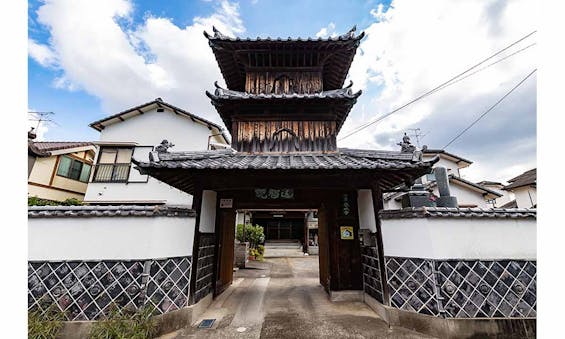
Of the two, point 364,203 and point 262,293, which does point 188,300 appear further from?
point 364,203

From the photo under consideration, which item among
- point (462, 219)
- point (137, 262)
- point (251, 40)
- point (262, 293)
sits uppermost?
point (251, 40)

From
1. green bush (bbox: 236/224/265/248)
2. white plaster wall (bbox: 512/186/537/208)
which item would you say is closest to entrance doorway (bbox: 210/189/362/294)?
green bush (bbox: 236/224/265/248)

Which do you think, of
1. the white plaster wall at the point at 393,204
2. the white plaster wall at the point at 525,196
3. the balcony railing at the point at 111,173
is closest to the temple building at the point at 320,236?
the white plaster wall at the point at 393,204

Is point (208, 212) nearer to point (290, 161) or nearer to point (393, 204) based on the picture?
point (290, 161)

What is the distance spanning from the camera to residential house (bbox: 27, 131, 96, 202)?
13523 millimetres

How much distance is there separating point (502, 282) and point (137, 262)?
23.8ft

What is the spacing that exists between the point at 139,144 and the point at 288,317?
14952 millimetres

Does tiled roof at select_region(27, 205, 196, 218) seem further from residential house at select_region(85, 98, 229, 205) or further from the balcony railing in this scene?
the balcony railing

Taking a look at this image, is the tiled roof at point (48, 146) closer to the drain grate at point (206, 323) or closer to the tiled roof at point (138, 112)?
the tiled roof at point (138, 112)

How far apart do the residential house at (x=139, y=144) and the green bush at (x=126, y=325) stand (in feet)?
35.3

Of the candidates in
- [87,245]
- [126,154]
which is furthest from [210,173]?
[126,154]

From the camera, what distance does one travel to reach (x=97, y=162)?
1506 centimetres

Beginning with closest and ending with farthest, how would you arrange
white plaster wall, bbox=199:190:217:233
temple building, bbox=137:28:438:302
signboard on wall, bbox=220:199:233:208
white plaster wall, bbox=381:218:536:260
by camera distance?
white plaster wall, bbox=381:218:536:260 < temple building, bbox=137:28:438:302 < white plaster wall, bbox=199:190:217:233 < signboard on wall, bbox=220:199:233:208

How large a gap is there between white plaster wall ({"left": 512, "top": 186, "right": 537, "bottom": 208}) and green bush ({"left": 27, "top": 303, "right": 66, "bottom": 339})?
2438 centimetres
